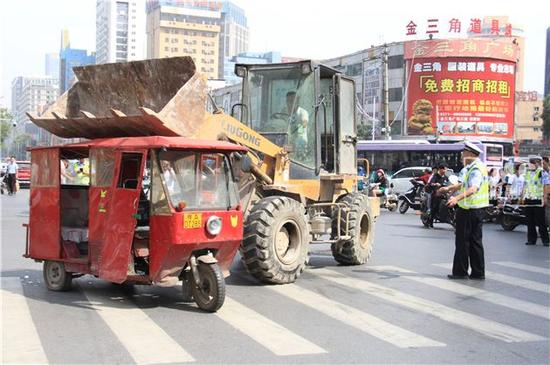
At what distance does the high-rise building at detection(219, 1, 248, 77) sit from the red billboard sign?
102335 millimetres

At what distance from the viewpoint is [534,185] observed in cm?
1466

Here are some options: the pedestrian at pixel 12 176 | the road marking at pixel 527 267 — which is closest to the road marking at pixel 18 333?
the road marking at pixel 527 267

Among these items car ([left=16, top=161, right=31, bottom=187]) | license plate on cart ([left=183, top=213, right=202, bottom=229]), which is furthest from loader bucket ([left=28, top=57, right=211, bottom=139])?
car ([left=16, top=161, right=31, bottom=187])

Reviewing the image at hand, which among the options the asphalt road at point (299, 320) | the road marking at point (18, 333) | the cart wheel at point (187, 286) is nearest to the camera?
the road marking at point (18, 333)

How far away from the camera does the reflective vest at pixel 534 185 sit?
14453 mm

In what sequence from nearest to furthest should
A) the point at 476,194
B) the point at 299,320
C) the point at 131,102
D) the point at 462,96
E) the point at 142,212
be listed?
the point at 299,320 < the point at 142,212 < the point at 131,102 < the point at 476,194 < the point at 462,96

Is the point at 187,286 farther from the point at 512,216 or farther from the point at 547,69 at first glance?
the point at 547,69

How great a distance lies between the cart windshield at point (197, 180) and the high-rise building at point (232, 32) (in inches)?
5938

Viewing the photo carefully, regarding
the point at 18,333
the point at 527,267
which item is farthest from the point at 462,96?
the point at 18,333

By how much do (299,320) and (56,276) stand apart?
3.21 meters

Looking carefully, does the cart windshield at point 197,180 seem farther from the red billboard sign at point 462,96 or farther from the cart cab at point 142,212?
the red billboard sign at point 462,96

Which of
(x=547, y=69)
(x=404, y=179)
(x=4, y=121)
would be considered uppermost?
(x=547, y=69)

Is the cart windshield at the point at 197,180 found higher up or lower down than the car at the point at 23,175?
higher up

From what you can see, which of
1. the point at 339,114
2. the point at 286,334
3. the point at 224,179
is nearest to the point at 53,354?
the point at 286,334
